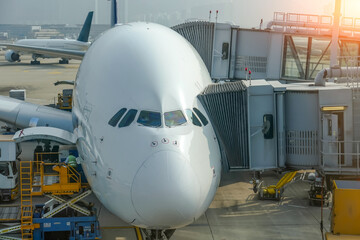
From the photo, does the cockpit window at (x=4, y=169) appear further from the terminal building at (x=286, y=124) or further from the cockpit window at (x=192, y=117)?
the cockpit window at (x=192, y=117)

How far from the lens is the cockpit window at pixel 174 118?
14.1 metres

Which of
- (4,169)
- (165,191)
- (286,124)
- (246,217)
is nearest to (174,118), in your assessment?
(165,191)

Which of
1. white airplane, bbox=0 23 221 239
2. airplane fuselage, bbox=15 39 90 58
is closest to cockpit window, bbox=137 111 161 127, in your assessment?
white airplane, bbox=0 23 221 239

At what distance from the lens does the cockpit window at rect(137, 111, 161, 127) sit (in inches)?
553

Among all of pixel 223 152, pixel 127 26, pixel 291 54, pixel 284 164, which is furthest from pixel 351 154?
pixel 291 54

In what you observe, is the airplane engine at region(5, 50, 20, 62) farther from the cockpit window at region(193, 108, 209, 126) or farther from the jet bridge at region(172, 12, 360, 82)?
the cockpit window at region(193, 108, 209, 126)

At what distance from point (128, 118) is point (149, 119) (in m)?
0.58

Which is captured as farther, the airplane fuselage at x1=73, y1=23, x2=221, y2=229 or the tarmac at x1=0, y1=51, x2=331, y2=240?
the tarmac at x1=0, y1=51, x2=331, y2=240

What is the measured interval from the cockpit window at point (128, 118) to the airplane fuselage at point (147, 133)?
0.03 m

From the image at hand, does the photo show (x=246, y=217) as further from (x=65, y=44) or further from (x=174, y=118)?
(x=65, y=44)

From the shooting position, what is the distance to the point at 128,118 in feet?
47.4

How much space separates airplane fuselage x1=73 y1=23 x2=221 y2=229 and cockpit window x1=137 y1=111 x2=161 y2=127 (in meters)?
0.02

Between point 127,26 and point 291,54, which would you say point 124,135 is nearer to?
point 127,26

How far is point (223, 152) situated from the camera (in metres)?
16.5
